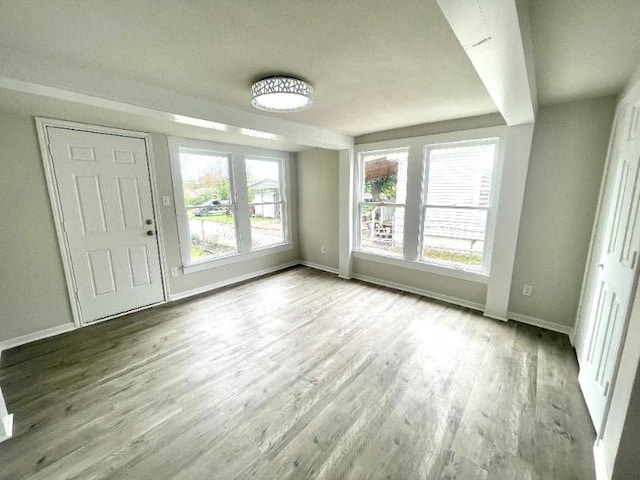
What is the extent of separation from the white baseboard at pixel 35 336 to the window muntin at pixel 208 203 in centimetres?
140

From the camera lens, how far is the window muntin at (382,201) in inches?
141

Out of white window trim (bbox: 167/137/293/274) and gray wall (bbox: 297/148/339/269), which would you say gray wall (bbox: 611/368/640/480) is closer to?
gray wall (bbox: 297/148/339/269)

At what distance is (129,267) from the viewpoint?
302 centimetres

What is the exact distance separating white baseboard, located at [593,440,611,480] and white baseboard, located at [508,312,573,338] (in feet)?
4.71

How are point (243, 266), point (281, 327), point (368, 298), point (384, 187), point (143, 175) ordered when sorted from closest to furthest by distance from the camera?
1. point (281, 327)
2. point (143, 175)
3. point (368, 298)
4. point (384, 187)
5. point (243, 266)

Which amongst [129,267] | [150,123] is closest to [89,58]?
[150,123]

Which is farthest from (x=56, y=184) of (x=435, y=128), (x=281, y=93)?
(x=435, y=128)

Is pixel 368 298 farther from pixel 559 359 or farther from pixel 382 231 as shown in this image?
pixel 559 359

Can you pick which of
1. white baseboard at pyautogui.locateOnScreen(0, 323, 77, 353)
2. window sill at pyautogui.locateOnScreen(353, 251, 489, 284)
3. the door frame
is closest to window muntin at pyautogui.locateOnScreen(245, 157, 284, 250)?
the door frame

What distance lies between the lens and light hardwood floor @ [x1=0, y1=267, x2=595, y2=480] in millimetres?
1356

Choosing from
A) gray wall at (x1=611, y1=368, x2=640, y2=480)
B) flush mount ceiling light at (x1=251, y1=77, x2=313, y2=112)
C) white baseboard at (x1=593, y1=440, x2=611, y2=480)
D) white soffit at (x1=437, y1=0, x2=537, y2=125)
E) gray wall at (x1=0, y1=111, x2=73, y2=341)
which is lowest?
white baseboard at (x1=593, y1=440, x2=611, y2=480)

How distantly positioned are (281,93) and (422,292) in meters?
2.97

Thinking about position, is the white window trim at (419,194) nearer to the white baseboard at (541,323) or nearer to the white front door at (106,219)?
the white baseboard at (541,323)

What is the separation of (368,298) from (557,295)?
195 cm
